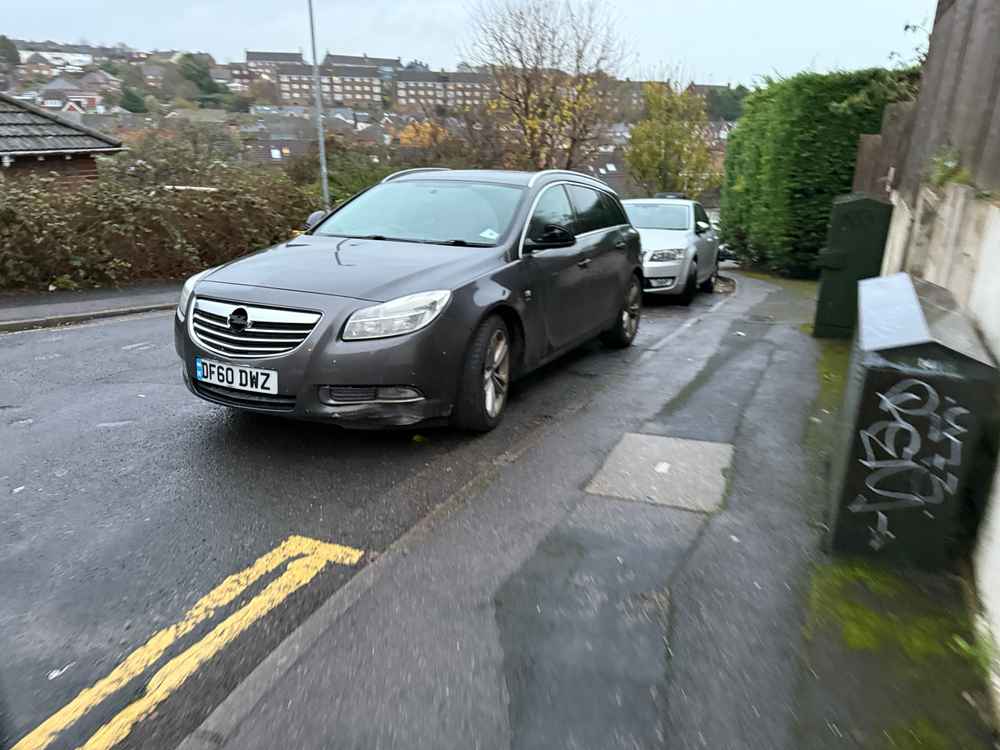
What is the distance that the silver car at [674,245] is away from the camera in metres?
11.9

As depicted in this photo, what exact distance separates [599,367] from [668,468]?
299 centimetres

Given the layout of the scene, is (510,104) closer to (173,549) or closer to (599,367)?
(599,367)

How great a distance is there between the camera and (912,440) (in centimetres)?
308

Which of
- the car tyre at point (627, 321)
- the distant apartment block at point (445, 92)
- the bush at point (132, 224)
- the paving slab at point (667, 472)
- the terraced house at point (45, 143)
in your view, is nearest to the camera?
the paving slab at point (667, 472)

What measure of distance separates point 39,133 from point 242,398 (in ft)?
Result: 51.6

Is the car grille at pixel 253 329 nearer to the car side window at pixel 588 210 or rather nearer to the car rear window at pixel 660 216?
the car side window at pixel 588 210

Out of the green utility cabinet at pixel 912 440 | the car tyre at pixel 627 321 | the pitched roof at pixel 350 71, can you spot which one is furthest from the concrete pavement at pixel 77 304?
the pitched roof at pixel 350 71

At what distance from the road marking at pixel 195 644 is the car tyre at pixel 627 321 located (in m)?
5.11

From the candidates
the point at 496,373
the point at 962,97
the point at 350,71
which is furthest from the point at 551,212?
the point at 350,71

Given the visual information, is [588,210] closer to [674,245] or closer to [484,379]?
[484,379]

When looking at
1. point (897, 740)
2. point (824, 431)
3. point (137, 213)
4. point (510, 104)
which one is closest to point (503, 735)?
point (897, 740)

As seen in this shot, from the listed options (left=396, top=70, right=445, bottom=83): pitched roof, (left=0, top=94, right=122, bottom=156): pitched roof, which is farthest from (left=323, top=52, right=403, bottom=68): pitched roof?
(left=0, top=94, right=122, bottom=156): pitched roof

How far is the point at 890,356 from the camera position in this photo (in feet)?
10.2

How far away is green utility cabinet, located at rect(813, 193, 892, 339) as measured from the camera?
8156mm
